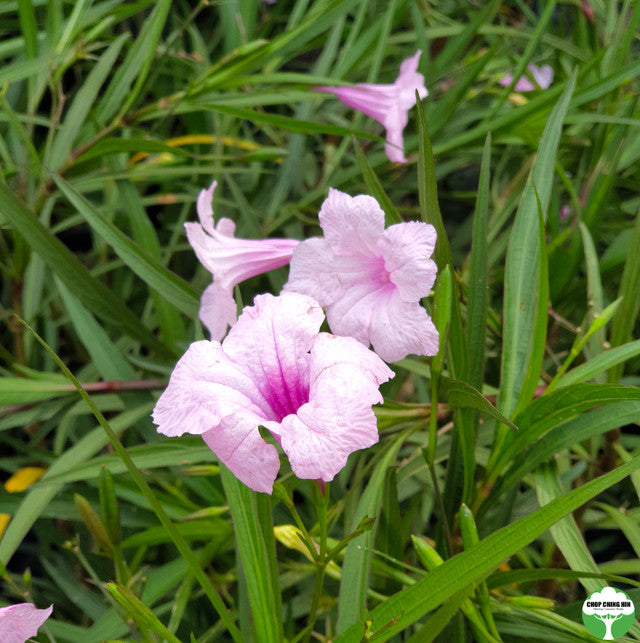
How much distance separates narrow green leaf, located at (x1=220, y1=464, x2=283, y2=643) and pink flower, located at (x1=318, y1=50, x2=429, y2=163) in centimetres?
49

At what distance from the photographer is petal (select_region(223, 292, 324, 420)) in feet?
1.58

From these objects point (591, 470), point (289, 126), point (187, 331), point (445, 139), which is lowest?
point (591, 470)

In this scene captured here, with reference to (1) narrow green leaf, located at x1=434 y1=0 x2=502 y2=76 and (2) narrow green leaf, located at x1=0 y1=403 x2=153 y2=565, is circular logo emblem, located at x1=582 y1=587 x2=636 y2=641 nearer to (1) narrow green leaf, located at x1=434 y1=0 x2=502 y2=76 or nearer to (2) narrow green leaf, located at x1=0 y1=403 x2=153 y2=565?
(2) narrow green leaf, located at x1=0 y1=403 x2=153 y2=565

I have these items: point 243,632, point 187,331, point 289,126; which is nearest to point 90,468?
point 243,632

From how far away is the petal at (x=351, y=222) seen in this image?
542 mm

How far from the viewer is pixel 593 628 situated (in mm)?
528

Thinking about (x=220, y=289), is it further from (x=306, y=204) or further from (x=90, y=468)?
(x=306, y=204)

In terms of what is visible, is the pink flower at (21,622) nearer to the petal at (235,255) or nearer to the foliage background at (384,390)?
the foliage background at (384,390)

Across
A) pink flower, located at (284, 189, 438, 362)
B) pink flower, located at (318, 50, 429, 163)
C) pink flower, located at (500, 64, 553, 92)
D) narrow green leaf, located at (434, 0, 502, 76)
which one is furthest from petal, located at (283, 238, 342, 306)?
pink flower, located at (500, 64, 553, 92)

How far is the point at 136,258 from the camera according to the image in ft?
2.39

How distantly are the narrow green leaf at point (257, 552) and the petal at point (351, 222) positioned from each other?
0.66 feet

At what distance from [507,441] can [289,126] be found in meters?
0.44

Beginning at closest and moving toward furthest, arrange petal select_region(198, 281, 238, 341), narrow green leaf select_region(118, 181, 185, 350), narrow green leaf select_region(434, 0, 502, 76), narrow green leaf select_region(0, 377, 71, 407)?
petal select_region(198, 281, 238, 341)
narrow green leaf select_region(0, 377, 71, 407)
narrow green leaf select_region(118, 181, 185, 350)
narrow green leaf select_region(434, 0, 502, 76)

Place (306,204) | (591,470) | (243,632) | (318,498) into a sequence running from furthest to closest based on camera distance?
(306,204), (591,470), (243,632), (318,498)
